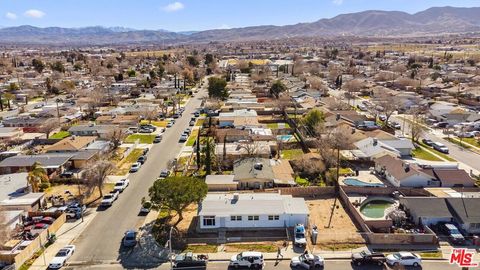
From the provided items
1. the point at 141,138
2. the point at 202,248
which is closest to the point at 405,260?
the point at 202,248

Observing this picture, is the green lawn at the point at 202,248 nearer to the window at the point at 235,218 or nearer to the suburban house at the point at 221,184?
the window at the point at 235,218

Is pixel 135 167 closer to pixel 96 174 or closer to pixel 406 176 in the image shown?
pixel 96 174

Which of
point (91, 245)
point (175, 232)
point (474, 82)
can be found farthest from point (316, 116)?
point (474, 82)

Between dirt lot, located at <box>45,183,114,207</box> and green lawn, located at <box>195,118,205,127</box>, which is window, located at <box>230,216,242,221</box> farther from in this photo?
green lawn, located at <box>195,118,205,127</box>

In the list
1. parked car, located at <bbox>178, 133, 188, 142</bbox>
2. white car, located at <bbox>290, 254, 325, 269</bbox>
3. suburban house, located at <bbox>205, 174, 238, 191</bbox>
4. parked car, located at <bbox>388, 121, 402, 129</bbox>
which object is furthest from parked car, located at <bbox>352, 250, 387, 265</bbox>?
parked car, located at <bbox>388, 121, 402, 129</bbox>

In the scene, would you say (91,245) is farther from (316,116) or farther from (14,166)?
(316,116)

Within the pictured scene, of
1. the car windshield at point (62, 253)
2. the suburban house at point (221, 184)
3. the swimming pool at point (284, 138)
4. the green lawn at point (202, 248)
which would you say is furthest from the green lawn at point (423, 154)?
the car windshield at point (62, 253)
